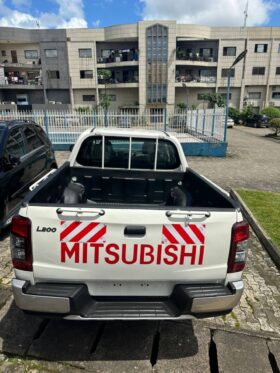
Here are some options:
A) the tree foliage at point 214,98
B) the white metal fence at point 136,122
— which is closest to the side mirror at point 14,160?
the white metal fence at point 136,122

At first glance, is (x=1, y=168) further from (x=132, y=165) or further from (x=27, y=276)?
(x=27, y=276)

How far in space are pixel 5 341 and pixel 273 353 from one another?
2.51 m

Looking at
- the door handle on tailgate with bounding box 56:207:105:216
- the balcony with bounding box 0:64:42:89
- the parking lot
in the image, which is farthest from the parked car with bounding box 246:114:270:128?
the door handle on tailgate with bounding box 56:207:105:216

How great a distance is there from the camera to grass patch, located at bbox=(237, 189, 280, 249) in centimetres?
475

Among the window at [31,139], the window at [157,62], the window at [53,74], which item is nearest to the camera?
the window at [31,139]

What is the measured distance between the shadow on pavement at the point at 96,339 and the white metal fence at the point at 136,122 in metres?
11.5

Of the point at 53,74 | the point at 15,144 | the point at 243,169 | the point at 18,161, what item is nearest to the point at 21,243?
the point at 18,161

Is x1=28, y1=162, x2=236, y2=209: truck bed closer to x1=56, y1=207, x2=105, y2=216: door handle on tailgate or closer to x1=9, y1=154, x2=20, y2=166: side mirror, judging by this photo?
x1=9, y1=154, x2=20, y2=166: side mirror

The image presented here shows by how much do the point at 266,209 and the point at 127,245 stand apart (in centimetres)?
474

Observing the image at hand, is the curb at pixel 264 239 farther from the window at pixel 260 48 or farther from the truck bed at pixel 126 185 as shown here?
the window at pixel 260 48

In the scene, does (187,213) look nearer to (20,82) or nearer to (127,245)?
(127,245)

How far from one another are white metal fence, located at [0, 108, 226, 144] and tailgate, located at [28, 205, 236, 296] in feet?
38.5

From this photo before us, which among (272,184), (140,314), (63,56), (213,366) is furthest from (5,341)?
(63,56)

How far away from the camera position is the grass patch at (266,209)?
4.75 metres
